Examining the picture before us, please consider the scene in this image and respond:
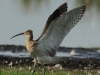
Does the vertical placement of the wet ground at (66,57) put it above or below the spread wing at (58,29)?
below

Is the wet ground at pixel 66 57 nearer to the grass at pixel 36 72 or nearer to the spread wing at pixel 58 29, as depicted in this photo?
the grass at pixel 36 72

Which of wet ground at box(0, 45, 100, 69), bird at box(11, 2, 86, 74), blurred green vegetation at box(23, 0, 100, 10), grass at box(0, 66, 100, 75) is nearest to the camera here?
bird at box(11, 2, 86, 74)

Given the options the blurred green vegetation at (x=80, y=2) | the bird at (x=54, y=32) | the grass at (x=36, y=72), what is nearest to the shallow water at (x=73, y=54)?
the grass at (x=36, y=72)

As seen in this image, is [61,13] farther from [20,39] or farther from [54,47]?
[20,39]

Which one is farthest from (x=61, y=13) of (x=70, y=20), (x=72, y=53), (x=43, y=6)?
(x=43, y=6)

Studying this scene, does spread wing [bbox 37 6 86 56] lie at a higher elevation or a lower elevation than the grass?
higher

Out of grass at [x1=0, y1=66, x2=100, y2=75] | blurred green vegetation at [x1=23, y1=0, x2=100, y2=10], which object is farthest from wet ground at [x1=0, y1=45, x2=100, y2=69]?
blurred green vegetation at [x1=23, y1=0, x2=100, y2=10]

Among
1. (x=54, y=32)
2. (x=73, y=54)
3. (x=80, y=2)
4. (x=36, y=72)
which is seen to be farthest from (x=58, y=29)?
(x=80, y=2)

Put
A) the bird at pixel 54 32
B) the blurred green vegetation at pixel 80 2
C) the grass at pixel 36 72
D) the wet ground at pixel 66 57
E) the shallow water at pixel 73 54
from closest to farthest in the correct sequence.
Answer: the bird at pixel 54 32, the grass at pixel 36 72, the wet ground at pixel 66 57, the shallow water at pixel 73 54, the blurred green vegetation at pixel 80 2

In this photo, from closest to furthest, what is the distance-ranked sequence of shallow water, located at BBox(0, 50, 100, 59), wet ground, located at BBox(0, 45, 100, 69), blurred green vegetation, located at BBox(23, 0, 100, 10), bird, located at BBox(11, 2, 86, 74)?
bird, located at BBox(11, 2, 86, 74)
wet ground, located at BBox(0, 45, 100, 69)
shallow water, located at BBox(0, 50, 100, 59)
blurred green vegetation, located at BBox(23, 0, 100, 10)

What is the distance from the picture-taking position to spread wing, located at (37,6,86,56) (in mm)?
11836

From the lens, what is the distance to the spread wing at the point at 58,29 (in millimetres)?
11836

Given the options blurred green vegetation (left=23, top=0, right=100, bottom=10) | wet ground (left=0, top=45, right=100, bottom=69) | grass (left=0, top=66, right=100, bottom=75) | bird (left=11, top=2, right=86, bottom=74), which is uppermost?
blurred green vegetation (left=23, top=0, right=100, bottom=10)

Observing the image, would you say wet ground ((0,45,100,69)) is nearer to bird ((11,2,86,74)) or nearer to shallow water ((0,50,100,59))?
shallow water ((0,50,100,59))
